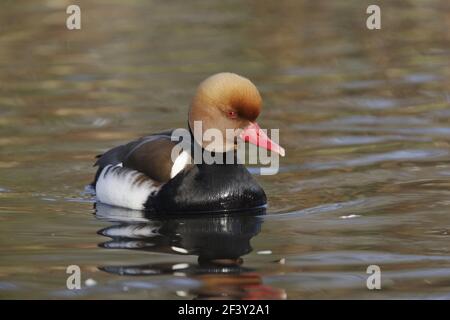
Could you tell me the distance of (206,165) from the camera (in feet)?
31.1

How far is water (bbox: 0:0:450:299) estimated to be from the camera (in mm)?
7793

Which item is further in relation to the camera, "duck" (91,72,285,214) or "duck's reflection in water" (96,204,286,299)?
"duck" (91,72,285,214)

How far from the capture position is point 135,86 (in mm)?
14641

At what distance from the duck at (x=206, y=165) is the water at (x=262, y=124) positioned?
0.55 feet

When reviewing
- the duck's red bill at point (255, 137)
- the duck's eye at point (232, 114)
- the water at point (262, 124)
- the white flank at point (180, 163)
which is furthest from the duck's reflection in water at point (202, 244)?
the duck's eye at point (232, 114)

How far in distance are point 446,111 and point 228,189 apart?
13.4ft

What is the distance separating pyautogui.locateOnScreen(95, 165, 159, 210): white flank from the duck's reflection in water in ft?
0.26

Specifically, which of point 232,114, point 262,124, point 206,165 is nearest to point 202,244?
point 206,165

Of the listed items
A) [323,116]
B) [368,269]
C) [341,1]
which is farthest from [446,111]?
[341,1]

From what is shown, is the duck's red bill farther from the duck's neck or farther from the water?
the water

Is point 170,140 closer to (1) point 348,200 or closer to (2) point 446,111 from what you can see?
(1) point 348,200

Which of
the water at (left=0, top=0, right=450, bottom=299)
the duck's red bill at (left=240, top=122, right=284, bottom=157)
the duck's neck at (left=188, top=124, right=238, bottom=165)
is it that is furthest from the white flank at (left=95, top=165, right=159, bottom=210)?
the duck's red bill at (left=240, top=122, right=284, bottom=157)
